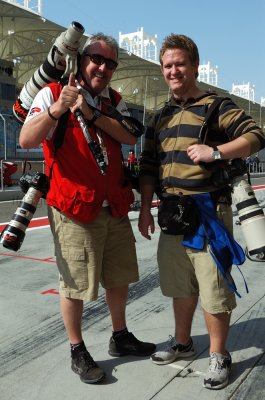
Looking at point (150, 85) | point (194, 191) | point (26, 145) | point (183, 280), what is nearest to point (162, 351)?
point (183, 280)

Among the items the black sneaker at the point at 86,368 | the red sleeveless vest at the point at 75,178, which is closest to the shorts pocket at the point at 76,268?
the red sleeveless vest at the point at 75,178

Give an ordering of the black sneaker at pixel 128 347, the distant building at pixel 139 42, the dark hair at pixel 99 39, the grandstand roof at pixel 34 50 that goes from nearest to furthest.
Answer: the dark hair at pixel 99 39
the black sneaker at pixel 128 347
the grandstand roof at pixel 34 50
the distant building at pixel 139 42

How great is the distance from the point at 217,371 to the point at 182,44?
1693 mm

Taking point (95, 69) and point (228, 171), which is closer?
point (228, 171)

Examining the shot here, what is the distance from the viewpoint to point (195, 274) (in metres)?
2.32

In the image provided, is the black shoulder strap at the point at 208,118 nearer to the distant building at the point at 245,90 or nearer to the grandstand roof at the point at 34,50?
the grandstand roof at the point at 34,50

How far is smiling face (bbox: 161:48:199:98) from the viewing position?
7.34 ft

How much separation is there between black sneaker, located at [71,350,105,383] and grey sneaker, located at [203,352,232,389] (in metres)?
0.54

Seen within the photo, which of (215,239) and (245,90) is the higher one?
(245,90)

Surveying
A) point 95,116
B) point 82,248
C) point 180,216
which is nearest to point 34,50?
point 95,116

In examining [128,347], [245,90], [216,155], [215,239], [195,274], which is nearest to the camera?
[216,155]

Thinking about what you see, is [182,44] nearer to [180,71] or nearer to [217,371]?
[180,71]

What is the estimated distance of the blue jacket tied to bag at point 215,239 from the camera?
2.16 m

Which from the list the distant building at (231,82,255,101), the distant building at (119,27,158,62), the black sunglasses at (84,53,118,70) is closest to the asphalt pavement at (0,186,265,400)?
the black sunglasses at (84,53,118,70)
